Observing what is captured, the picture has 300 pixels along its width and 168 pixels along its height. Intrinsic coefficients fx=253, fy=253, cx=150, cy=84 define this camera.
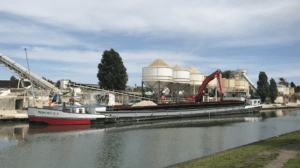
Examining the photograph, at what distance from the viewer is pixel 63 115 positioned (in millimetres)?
35625

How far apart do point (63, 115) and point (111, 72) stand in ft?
132

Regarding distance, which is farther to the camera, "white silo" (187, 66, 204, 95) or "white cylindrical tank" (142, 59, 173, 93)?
"white silo" (187, 66, 204, 95)

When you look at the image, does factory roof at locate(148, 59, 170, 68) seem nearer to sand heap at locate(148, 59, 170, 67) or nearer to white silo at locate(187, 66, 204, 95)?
sand heap at locate(148, 59, 170, 67)

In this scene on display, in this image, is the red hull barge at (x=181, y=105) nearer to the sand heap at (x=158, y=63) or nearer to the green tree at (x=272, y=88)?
the sand heap at (x=158, y=63)

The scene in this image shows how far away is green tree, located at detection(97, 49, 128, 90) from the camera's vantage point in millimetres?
73062

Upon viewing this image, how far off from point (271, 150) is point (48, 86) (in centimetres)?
5697

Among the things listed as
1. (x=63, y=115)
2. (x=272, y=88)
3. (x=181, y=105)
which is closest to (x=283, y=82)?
(x=272, y=88)

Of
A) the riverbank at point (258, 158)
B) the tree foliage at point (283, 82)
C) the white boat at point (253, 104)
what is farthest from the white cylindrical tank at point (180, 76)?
the tree foliage at point (283, 82)

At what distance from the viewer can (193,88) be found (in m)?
82.6

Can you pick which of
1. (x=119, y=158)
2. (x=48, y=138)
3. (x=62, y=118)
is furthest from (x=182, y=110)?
(x=119, y=158)

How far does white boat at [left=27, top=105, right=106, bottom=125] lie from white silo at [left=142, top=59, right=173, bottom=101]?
28.1m

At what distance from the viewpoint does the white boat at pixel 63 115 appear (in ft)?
116

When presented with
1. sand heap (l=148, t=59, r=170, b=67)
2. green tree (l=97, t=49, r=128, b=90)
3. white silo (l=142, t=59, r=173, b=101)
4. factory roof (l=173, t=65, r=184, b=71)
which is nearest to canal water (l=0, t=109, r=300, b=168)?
white silo (l=142, t=59, r=173, b=101)

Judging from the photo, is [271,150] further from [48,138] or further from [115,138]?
[48,138]
